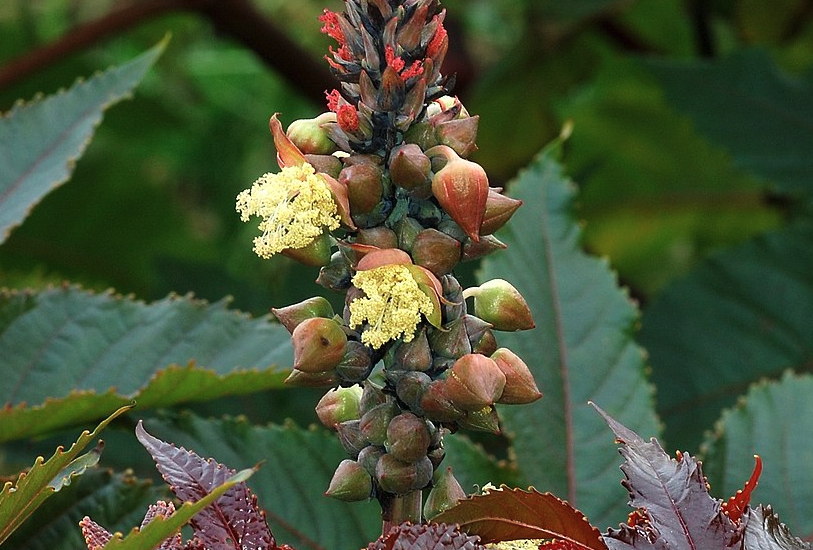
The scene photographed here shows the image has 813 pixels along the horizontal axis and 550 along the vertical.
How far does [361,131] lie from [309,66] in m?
1.32

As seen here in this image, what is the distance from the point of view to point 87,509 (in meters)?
0.74

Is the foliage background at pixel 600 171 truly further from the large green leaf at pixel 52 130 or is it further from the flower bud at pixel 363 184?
the flower bud at pixel 363 184

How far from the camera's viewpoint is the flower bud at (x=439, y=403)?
505mm

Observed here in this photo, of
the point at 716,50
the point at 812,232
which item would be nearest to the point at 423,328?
the point at 812,232

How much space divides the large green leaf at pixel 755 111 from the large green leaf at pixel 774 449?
2.01 feet

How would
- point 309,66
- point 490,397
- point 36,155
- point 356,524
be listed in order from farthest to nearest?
1. point 309,66
2. point 36,155
3. point 356,524
4. point 490,397

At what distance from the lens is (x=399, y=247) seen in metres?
0.52

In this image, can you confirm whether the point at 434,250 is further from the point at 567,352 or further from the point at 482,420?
the point at 567,352

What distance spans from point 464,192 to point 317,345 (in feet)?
0.36

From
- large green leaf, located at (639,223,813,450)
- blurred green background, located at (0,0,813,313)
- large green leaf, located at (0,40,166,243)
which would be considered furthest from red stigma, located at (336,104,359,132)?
blurred green background, located at (0,0,813,313)

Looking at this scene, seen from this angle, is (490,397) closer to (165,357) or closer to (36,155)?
(165,357)

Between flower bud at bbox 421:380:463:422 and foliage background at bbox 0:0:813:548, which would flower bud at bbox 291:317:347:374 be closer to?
flower bud at bbox 421:380:463:422

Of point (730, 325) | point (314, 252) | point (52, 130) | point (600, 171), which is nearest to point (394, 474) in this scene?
point (314, 252)

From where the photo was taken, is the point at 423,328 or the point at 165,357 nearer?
the point at 423,328
